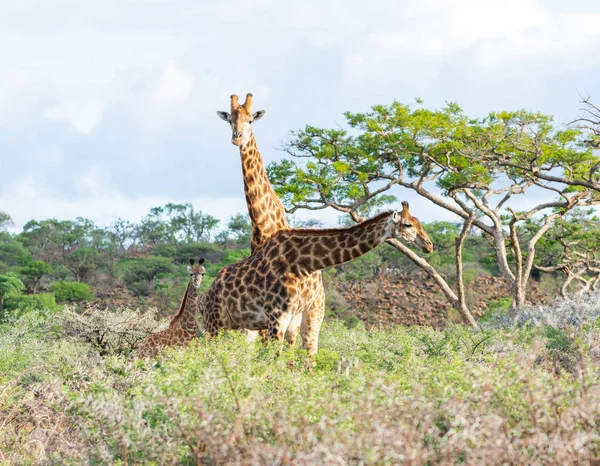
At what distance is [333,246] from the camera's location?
8.19m

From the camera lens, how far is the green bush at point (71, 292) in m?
34.2

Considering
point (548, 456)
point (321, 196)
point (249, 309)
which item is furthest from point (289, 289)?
point (321, 196)

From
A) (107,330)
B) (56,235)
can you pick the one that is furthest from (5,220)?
(107,330)

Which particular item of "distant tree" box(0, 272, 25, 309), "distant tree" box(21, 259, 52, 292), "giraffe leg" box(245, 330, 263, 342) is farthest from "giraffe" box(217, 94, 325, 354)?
"distant tree" box(21, 259, 52, 292)

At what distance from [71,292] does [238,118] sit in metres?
27.2

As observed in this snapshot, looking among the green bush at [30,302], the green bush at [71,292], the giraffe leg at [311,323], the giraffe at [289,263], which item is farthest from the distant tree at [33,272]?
the giraffe leg at [311,323]

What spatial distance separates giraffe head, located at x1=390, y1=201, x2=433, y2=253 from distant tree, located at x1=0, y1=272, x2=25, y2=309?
2752 centimetres

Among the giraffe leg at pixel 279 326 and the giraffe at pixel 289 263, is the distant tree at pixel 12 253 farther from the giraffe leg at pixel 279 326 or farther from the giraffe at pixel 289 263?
the giraffe leg at pixel 279 326

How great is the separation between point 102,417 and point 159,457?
1.55 feet

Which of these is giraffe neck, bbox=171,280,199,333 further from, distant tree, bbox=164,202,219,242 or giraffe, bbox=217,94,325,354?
distant tree, bbox=164,202,219,242

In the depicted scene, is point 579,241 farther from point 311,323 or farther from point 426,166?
point 311,323

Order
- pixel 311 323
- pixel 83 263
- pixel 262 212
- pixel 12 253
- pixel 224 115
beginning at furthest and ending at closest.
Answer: pixel 12 253 → pixel 83 263 → pixel 262 212 → pixel 224 115 → pixel 311 323

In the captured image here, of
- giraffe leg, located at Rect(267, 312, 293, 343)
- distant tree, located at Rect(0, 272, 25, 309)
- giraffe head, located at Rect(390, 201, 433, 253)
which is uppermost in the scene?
distant tree, located at Rect(0, 272, 25, 309)

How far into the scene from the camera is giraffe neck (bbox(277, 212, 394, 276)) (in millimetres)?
8055
